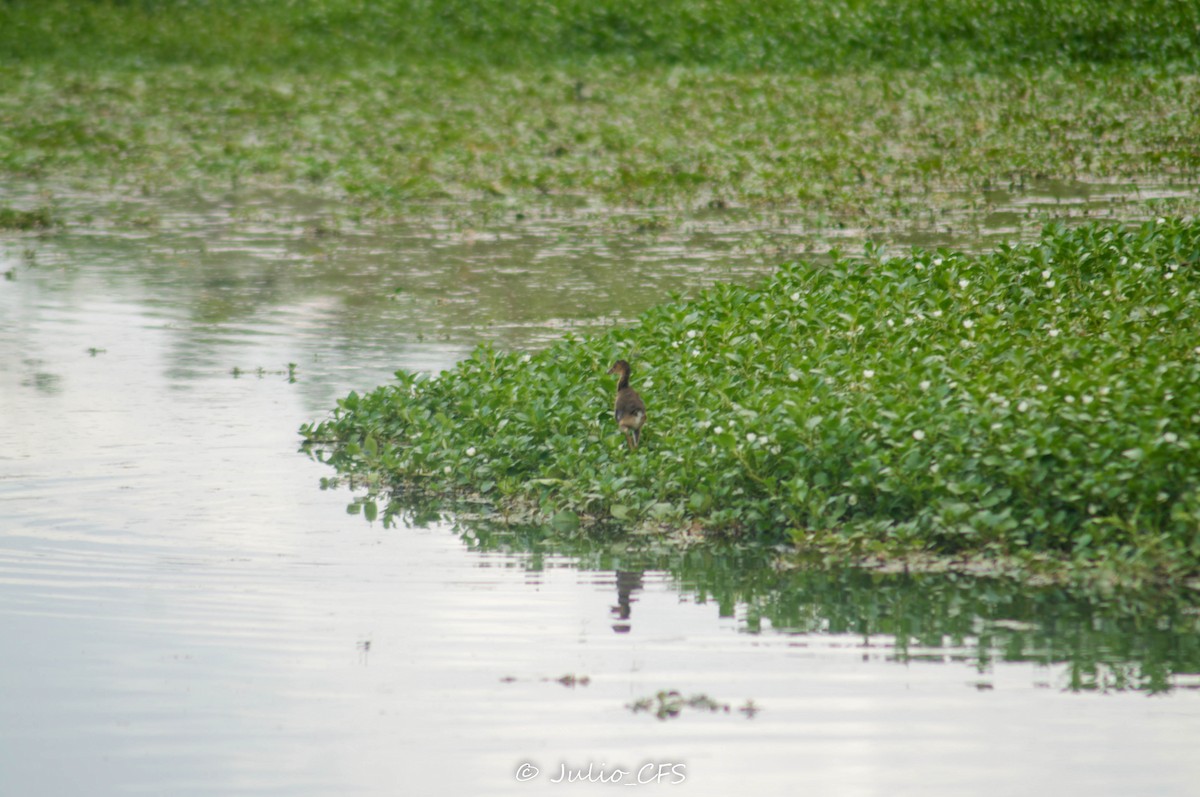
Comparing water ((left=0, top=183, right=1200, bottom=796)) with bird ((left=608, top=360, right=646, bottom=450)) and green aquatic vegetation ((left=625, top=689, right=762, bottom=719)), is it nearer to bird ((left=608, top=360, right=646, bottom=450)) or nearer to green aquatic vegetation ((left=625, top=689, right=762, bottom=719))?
green aquatic vegetation ((left=625, top=689, right=762, bottom=719))

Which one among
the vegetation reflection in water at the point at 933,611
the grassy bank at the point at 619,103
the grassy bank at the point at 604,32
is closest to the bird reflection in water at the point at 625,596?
the vegetation reflection in water at the point at 933,611

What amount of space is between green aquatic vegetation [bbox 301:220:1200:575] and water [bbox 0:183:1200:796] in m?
0.42

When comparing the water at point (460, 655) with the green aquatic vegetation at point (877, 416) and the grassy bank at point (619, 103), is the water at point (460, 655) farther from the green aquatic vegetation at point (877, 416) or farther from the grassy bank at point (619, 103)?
the grassy bank at point (619, 103)

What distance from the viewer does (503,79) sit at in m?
34.8

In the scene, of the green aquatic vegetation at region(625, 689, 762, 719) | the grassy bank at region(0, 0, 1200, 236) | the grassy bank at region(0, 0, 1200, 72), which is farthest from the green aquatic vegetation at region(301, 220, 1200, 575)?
the grassy bank at region(0, 0, 1200, 72)

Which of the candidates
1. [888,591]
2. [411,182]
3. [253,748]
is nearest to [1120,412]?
[888,591]

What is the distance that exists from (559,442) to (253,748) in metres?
4.27

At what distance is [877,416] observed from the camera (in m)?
9.86

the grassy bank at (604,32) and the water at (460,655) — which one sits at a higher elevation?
the grassy bank at (604,32)

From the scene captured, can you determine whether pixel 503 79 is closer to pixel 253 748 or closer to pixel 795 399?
pixel 795 399

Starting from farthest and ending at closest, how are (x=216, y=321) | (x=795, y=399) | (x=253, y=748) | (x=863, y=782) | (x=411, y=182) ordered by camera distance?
(x=411, y=182) → (x=216, y=321) → (x=795, y=399) → (x=253, y=748) → (x=863, y=782)

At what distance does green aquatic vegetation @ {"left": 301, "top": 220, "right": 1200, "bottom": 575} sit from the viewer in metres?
9.10

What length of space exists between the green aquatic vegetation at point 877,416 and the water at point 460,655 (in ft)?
1.38

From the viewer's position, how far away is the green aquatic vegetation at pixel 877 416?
9.10 meters
